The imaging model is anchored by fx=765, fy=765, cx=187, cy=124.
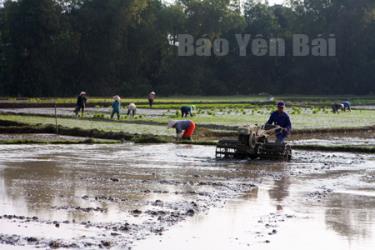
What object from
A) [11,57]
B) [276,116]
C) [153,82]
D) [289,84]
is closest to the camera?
[276,116]

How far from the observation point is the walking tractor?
63.3 feet

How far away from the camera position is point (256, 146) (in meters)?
19.5

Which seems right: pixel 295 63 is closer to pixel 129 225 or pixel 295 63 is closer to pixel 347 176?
pixel 347 176

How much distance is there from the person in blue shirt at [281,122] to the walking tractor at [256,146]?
206mm

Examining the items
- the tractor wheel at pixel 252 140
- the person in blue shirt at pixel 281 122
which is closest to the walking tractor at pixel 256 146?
the tractor wheel at pixel 252 140

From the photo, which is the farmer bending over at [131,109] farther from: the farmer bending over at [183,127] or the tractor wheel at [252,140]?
the tractor wheel at [252,140]

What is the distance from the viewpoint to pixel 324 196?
13.2 m

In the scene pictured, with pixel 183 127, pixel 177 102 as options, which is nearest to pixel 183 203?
pixel 183 127

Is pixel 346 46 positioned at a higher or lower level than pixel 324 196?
higher

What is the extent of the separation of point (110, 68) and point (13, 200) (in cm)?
6611

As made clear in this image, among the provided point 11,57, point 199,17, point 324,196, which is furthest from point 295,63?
point 324,196

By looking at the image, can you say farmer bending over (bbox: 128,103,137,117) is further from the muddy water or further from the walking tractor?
the walking tractor

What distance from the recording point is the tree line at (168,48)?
72.8 meters

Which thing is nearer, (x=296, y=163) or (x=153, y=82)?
(x=296, y=163)
